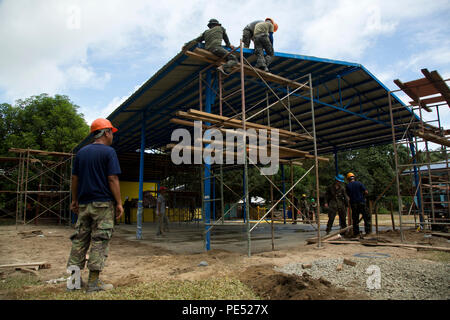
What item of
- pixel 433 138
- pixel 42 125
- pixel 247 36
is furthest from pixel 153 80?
pixel 42 125

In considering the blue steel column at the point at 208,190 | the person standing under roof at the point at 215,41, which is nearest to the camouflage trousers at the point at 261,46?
the person standing under roof at the point at 215,41

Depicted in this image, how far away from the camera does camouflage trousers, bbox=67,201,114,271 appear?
357 centimetres

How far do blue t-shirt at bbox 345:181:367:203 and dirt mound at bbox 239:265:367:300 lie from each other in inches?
254

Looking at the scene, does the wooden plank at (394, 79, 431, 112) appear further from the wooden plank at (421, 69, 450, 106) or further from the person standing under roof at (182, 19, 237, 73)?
the person standing under roof at (182, 19, 237, 73)

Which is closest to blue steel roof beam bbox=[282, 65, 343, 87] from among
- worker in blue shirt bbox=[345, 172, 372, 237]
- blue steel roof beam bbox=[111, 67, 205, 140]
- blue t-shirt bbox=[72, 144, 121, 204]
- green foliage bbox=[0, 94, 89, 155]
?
blue steel roof beam bbox=[111, 67, 205, 140]

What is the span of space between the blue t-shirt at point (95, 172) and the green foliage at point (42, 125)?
20.9 meters

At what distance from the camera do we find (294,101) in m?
12.6

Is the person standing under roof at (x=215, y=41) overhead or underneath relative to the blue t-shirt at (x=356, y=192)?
overhead

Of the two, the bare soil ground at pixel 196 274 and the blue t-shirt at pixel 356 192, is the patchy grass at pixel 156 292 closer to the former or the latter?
the bare soil ground at pixel 196 274

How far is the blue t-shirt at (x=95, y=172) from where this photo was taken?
3.70 meters

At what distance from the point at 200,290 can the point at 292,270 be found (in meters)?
1.95

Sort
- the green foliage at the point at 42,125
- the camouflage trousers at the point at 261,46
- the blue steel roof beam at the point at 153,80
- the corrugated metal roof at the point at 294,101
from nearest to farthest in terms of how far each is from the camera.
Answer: the camouflage trousers at the point at 261,46 < the blue steel roof beam at the point at 153,80 < the corrugated metal roof at the point at 294,101 < the green foliage at the point at 42,125
